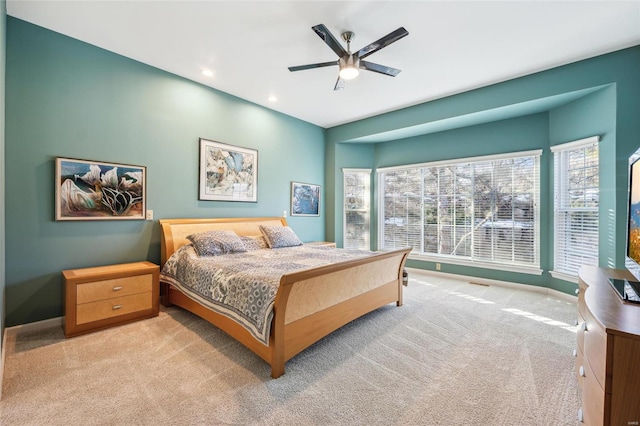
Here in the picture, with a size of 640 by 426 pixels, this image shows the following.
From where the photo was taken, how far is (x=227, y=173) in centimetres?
428

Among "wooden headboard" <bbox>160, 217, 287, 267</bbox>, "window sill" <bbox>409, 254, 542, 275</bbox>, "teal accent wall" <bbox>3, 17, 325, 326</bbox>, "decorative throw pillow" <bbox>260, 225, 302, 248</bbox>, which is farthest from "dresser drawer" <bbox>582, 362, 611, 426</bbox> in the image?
"teal accent wall" <bbox>3, 17, 325, 326</bbox>

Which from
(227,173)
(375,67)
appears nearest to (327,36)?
(375,67)

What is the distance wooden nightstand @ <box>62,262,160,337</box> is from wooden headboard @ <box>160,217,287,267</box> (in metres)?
0.36

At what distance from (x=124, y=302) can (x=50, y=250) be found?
3.04 ft

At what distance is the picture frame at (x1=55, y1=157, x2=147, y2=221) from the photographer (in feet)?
9.43

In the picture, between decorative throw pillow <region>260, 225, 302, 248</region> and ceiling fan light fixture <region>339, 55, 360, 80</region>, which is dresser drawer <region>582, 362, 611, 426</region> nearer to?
ceiling fan light fixture <region>339, 55, 360, 80</region>

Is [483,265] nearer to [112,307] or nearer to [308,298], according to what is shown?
[308,298]

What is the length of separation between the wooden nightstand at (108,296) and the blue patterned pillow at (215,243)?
1.71 ft

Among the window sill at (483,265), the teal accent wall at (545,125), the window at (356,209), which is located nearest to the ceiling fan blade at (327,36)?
the teal accent wall at (545,125)

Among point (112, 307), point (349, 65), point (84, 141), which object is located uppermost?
point (349, 65)

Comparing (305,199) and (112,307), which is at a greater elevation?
(305,199)

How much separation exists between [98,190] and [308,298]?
9.10ft

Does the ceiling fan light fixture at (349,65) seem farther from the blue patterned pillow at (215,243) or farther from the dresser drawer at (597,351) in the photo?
the dresser drawer at (597,351)

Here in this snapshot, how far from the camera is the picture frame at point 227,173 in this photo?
4031 mm
